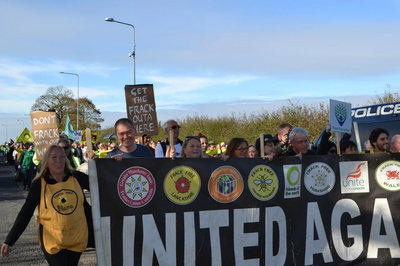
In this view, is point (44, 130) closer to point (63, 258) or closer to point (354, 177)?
point (63, 258)

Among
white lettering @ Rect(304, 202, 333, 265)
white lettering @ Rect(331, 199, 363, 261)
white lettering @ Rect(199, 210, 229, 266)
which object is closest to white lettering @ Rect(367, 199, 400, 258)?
white lettering @ Rect(331, 199, 363, 261)

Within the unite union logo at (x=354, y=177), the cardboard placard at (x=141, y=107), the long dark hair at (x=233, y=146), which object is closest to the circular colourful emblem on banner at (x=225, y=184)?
the long dark hair at (x=233, y=146)

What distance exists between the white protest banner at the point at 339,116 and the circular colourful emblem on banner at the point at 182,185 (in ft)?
7.13

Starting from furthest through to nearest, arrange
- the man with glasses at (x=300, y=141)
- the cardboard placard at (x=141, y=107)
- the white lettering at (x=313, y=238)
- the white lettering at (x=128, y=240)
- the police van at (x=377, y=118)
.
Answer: the cardboard placard at (x=141, y=107)
the police van at (x=377, y=118)
the man with glasses at (x=300, y=141)
the white lettering at (x=313, y=238)
the white lettering at (x=128, y=240)

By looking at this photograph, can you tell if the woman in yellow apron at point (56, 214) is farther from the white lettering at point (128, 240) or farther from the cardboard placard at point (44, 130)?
the cardboard placard at point (44, 130)

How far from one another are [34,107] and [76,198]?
6848cm

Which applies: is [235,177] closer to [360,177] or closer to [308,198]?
[308,198]

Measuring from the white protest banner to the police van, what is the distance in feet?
9.36

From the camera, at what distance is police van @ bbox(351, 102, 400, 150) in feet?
28.7

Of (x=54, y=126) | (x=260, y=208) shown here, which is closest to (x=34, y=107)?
(x=54, y=126)

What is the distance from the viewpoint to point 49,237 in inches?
162

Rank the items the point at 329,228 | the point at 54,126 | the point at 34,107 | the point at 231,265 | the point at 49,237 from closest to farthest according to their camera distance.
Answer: the point at 49,237 < the point at 231,265 < the point at 329,228 < the point at 54,126 < the point at 34,107

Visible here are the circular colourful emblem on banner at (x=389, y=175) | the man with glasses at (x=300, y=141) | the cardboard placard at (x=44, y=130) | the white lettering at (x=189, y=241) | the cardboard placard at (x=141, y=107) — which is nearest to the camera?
the white lettering at (x=189, y=241)

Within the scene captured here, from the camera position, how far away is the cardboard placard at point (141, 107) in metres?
9.16
